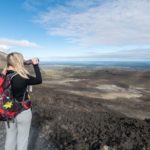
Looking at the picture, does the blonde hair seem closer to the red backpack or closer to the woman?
the woman

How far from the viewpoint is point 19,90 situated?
5.07 meters

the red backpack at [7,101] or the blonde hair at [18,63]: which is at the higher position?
the blonde hair at [18,63]

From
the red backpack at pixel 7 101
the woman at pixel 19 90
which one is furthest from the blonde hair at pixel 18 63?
the red backpack at pixel 7 101

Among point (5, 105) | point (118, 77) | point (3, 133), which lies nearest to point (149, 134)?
point (3, 133)

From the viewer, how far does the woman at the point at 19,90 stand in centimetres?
502

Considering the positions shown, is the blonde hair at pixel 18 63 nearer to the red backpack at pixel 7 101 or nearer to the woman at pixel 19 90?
the woman at pixel 19 90

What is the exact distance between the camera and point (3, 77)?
509 centimetres

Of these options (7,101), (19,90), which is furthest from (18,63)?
(7,101)

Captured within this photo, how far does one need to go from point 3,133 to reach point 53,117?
2.35 metres

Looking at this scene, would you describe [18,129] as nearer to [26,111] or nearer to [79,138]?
[26,111]

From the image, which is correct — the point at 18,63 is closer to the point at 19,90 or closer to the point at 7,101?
the point at 19,90

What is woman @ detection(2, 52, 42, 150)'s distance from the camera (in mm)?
5016

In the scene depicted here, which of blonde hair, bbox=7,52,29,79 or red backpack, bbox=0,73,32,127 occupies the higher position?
blonde hair, bbox=7,52,29,79

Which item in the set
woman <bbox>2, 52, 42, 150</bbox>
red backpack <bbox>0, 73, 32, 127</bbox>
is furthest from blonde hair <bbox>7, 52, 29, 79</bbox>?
red backpack <bbox>0, 73, 32, 127</bbox>
